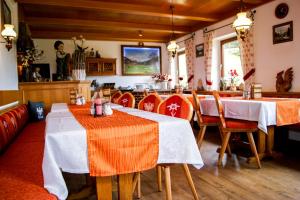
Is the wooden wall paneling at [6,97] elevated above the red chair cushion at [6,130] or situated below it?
above

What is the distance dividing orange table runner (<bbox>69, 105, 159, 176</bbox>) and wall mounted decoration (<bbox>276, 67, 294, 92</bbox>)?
4099 mm

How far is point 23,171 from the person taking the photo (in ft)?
5.29

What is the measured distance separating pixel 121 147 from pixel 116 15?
5792 mm

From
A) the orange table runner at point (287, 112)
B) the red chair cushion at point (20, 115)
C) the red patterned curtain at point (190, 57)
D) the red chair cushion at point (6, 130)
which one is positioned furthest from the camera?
the red patterned curtain at point (190, 57)

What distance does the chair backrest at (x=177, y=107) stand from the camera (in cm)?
195

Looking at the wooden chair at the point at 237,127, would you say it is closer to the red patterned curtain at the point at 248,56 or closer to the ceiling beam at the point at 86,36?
the red patterned curtain at the point at 248,56

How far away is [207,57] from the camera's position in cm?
703

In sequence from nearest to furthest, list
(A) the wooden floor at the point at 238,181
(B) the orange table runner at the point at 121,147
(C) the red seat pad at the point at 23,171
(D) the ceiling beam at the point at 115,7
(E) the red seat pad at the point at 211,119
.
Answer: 1. (C) the red seat pad at the point at 23,171
2. (B) the orange table runner at the point at 121,147
3. (A) the wooden floor at the point at 238,181
4. (E) the red seat pad at the point at 211,119
5. (D) the ceiling beam at the point at 115,7

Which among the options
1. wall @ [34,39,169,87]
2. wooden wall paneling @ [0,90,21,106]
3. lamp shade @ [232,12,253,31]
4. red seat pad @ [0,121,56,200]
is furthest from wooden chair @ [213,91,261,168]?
wall @ [34,39,169,87]

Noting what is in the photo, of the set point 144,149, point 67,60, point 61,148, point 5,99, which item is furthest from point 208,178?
point 67,60

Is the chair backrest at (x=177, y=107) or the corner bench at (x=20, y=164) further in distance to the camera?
the chair backrest at (x=177, y=107)

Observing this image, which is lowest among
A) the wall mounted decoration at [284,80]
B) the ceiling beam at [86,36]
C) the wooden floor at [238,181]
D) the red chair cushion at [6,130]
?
the wooden floor at [238,181]

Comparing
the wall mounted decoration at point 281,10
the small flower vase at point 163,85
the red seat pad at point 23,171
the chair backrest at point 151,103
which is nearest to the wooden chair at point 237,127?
the chair backrest at point 151,103

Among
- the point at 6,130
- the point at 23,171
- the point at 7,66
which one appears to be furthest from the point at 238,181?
the point at 7,66
